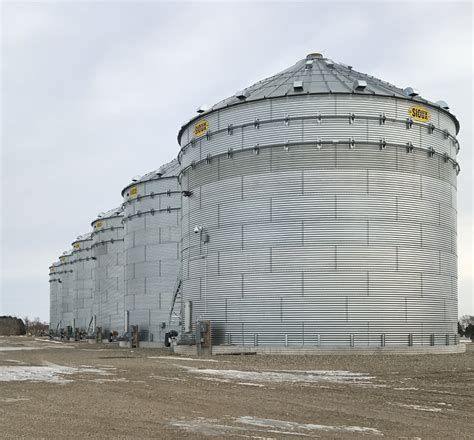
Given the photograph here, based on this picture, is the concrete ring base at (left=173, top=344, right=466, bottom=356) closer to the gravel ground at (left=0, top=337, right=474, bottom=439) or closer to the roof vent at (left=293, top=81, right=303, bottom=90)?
the gravel ground at (left=0, top=337, right=474, bottom=439)

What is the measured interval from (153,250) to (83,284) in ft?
130

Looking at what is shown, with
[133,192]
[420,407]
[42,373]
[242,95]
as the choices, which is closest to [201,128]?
[242,95]

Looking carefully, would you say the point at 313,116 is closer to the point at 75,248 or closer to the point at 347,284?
the point at 347,284

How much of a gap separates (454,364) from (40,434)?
897 inches

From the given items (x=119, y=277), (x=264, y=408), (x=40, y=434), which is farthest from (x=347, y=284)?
(x=119, y=277)

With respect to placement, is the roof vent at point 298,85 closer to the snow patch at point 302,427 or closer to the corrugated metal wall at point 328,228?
the corrugated metal wall at point 328,228

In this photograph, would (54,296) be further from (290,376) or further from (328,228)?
(290,376)

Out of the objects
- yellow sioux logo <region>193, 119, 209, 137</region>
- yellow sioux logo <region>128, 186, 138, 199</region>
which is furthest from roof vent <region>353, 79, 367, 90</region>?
yellow sioux logo <region>128, 186, 138, 199</region>

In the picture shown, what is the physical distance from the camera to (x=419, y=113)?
134 ft

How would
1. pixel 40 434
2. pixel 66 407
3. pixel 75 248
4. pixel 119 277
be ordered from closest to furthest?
1. pixel 40 434
2. pixel 66 407
3. pixel 119 277
4. pixel 75 248

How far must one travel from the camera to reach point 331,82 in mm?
41844

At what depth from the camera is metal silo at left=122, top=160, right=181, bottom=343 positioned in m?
62.0

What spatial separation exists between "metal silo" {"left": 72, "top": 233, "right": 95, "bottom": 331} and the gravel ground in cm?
6961

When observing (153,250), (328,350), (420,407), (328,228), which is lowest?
(420,407)
